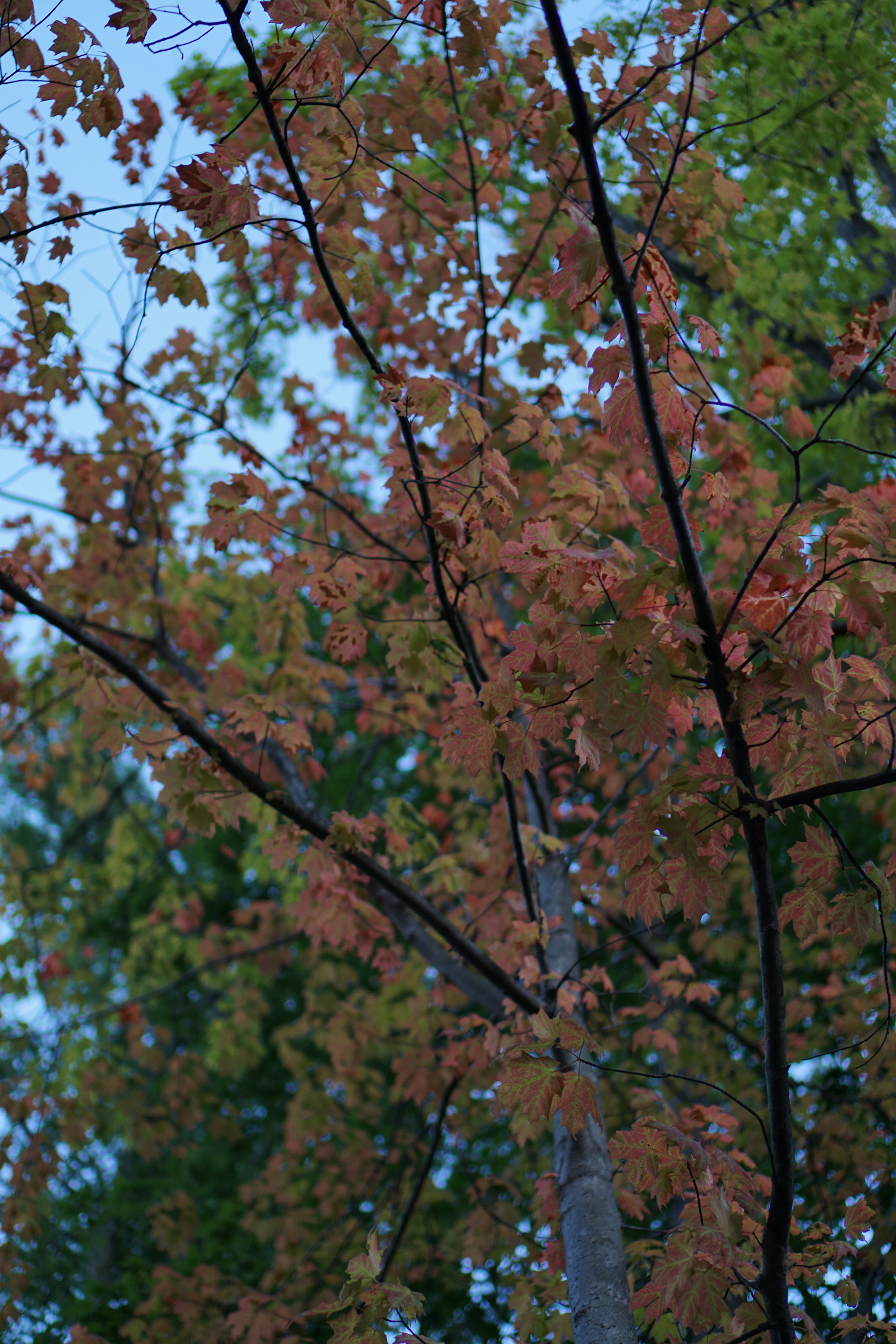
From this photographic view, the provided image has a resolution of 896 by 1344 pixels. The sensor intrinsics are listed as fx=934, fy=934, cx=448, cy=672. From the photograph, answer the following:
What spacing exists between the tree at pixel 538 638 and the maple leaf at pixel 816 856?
0.03 feet

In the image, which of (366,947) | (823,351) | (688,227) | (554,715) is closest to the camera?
(554,715)

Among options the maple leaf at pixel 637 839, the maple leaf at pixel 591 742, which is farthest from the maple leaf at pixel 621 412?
the maple leaf at pixel 637 839

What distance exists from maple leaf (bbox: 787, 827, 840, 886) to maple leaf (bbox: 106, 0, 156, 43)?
9.27ft

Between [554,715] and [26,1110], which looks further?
[26,1110]

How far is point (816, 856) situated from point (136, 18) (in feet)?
9.60

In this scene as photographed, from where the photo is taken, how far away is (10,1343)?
243 inches

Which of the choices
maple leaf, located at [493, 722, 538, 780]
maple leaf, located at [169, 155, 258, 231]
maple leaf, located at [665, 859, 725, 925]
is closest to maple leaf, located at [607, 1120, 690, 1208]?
maple leaf, located at [665, 859, 725, 925]

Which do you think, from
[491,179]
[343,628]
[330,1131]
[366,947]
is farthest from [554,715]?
[330,1131]

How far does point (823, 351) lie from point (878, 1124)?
440 cm

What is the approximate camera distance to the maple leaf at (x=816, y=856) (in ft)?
7.82

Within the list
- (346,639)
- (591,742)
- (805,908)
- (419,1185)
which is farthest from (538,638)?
(419,1185)

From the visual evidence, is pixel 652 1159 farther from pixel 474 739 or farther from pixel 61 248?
pixel 61 248

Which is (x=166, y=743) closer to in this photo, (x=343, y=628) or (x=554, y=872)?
(x=343, y=628)

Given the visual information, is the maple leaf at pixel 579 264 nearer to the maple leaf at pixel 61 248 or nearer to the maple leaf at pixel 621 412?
the maple leaf at pixel 621 412
